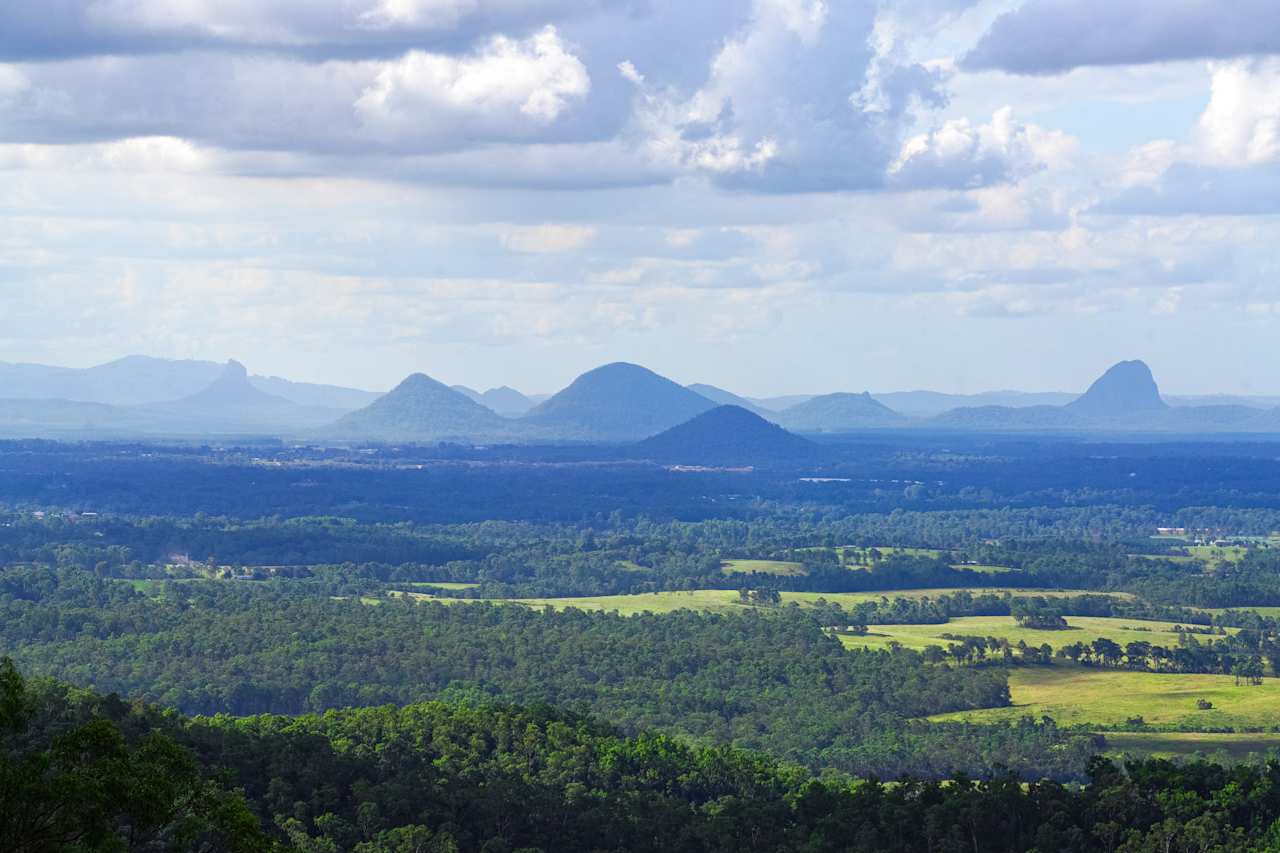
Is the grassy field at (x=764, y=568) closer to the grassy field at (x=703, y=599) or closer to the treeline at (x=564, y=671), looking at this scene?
the grassy field at (x=703, y=599)

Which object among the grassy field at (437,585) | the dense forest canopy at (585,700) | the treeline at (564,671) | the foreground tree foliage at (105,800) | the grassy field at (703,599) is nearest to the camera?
the foreground tree foliage at (105,800)

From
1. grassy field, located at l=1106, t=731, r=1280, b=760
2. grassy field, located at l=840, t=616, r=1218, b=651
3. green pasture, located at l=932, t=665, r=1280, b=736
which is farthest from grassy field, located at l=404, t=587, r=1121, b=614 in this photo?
grassy field, located at l=1106, t=731, r=1280, b=760

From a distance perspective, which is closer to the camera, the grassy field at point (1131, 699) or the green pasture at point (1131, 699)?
the green pasture at point (1131, 699)

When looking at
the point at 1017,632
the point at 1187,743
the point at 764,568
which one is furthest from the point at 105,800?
the point at 764,568

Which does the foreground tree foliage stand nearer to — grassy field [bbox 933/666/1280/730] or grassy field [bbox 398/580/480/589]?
grassy field [bbox 933/666/1280/730]

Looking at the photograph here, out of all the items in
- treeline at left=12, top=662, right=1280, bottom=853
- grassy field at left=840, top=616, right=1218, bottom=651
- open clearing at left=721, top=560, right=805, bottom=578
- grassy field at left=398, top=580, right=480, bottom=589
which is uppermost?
treeline at left=12, top=662, right=1280, bottom=853

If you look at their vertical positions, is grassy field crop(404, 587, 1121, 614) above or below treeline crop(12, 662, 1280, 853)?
below

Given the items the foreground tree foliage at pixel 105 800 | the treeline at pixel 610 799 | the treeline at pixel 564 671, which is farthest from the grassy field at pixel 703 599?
the foreground tree foliage at pixel 105 800
